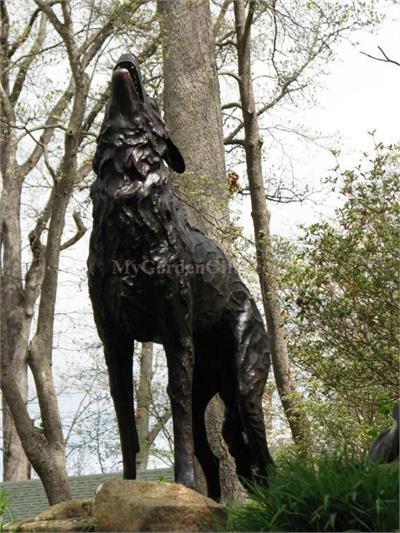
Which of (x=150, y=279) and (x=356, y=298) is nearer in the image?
(x=150, y=279)

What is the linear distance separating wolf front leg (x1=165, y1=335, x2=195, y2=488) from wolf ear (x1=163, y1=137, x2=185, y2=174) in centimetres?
101

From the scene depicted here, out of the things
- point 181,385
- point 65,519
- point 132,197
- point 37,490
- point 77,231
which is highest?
point 77,231

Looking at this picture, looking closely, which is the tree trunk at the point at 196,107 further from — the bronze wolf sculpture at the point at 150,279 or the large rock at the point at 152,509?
the large rock at the point at 152,509

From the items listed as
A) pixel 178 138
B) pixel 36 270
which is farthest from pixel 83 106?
pixel 36 270

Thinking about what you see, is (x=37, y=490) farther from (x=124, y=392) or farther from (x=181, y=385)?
(x=181, y=385)

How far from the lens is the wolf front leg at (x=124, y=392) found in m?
5.82

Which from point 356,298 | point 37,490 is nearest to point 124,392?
point 356,298

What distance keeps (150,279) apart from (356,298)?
13.2ft

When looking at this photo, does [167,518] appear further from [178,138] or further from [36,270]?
[36,270]

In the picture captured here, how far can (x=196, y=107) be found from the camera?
37.9 ft

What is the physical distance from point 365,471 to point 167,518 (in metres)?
1.00

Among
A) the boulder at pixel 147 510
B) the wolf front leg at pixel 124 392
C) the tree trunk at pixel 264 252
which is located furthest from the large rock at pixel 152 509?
the tree trunk at pixel 264 252

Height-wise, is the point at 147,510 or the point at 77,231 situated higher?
the point at 77,231

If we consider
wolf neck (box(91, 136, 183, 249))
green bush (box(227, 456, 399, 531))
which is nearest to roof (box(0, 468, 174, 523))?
wolf neck (box(91, 136, 183, 249))
